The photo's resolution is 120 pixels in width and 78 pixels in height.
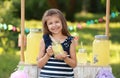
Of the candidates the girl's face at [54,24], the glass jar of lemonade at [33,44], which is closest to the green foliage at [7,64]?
the glass jar of lemonade at [33,44]

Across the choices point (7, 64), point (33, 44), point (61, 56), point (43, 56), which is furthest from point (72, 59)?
point (7, 64)

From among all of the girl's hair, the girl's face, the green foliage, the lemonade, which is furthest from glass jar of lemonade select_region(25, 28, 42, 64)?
the green foliage

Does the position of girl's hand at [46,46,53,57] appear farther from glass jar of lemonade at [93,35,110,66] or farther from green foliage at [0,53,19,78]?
green foliage at [0,53,19,78]

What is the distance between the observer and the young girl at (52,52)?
4118mm

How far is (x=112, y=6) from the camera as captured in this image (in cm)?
898

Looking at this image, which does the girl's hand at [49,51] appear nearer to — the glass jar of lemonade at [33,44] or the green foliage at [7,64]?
the glass jar of lemonade at [33,44]

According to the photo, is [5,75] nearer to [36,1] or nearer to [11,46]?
[11,46]

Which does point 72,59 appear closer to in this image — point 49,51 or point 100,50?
point 49,51

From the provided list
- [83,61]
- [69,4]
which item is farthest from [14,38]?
[69,4]

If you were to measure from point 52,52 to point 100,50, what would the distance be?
38.9 inches

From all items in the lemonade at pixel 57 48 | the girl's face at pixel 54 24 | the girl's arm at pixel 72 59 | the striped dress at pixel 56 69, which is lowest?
the striped dress at pixel 56 69

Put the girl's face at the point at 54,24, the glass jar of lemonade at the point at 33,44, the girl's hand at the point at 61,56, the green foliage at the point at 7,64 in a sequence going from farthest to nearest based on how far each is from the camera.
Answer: the green foliage at the point at 7,64, the glass jar of lemonade at the point at 33,44, the girl's face at the point at 54,24, the girl's hand at the point at 61,56

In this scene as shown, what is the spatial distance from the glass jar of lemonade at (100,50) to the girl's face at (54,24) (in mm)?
806

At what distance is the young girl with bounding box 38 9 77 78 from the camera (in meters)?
4.12
